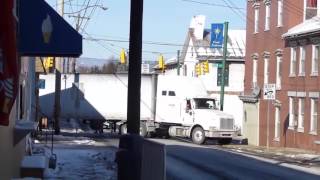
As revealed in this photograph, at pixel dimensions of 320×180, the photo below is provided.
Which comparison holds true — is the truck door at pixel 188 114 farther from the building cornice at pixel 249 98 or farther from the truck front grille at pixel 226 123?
the building cornice at pixel 249 98

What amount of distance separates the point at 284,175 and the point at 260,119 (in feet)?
87.9

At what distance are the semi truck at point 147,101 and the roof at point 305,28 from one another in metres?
6.27

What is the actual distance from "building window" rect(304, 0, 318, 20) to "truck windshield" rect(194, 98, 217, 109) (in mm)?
7833

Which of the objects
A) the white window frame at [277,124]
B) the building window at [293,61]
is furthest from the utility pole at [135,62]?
the white window frame at [277,124]

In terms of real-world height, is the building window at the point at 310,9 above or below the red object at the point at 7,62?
above

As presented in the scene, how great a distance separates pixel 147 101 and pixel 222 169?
22204 millimetres

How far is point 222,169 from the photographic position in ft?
71.7

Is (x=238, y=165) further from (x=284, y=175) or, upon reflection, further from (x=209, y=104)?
(x=209, y=104)

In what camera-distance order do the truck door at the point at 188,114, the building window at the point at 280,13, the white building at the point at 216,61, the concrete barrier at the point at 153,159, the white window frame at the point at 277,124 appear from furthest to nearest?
1. the white building at the point at 216,61
2. the white window frame at the point at 277,124
3. the building window at the point at 280,13
4. the truck door at the point at 188,114
5. the concrete barrier at the point at 153,159

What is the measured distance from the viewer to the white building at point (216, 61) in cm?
6781

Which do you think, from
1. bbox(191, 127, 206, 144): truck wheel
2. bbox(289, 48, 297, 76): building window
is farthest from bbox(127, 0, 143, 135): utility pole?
bbox(289, 48, 297, 76): building window

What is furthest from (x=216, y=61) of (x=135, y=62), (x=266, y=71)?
(x=135, y=62)

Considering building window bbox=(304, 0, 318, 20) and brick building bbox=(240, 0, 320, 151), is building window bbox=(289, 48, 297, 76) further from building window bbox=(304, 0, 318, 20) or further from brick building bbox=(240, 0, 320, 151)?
building window bbox=(304, 0, 318, 20)

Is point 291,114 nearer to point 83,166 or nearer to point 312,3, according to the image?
point 312,3
